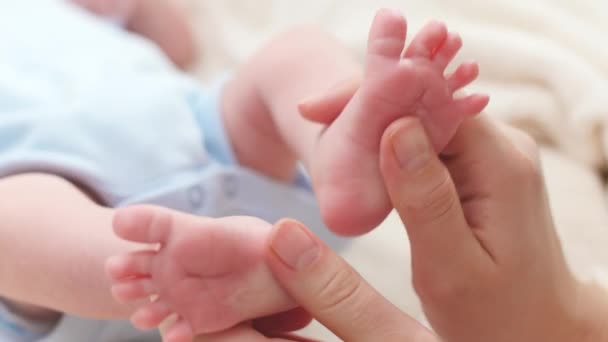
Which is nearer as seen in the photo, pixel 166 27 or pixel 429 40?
pixel 429 40

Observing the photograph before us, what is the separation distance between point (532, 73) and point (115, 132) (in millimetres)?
554

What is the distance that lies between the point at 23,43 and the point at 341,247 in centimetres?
45

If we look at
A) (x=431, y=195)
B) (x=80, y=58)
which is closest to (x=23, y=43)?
(x=80, y=58)

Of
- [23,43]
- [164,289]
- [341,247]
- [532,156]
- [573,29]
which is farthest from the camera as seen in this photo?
[573,29]

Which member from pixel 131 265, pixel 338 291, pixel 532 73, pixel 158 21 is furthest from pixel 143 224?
pixel 158 21

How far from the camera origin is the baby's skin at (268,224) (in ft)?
1.47

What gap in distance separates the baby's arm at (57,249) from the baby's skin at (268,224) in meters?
0.05

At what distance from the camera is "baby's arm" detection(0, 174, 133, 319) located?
1.77 ft

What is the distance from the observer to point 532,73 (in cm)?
95

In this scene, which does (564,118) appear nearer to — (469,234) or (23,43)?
(469,234)

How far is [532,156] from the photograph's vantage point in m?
0.58

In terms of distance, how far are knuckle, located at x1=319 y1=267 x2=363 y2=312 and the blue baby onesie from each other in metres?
0.27

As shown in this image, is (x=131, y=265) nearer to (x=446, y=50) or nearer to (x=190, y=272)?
(x=190, y=272)

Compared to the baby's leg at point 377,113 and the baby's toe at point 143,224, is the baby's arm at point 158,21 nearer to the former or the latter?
the baby's leg at point 377,113
